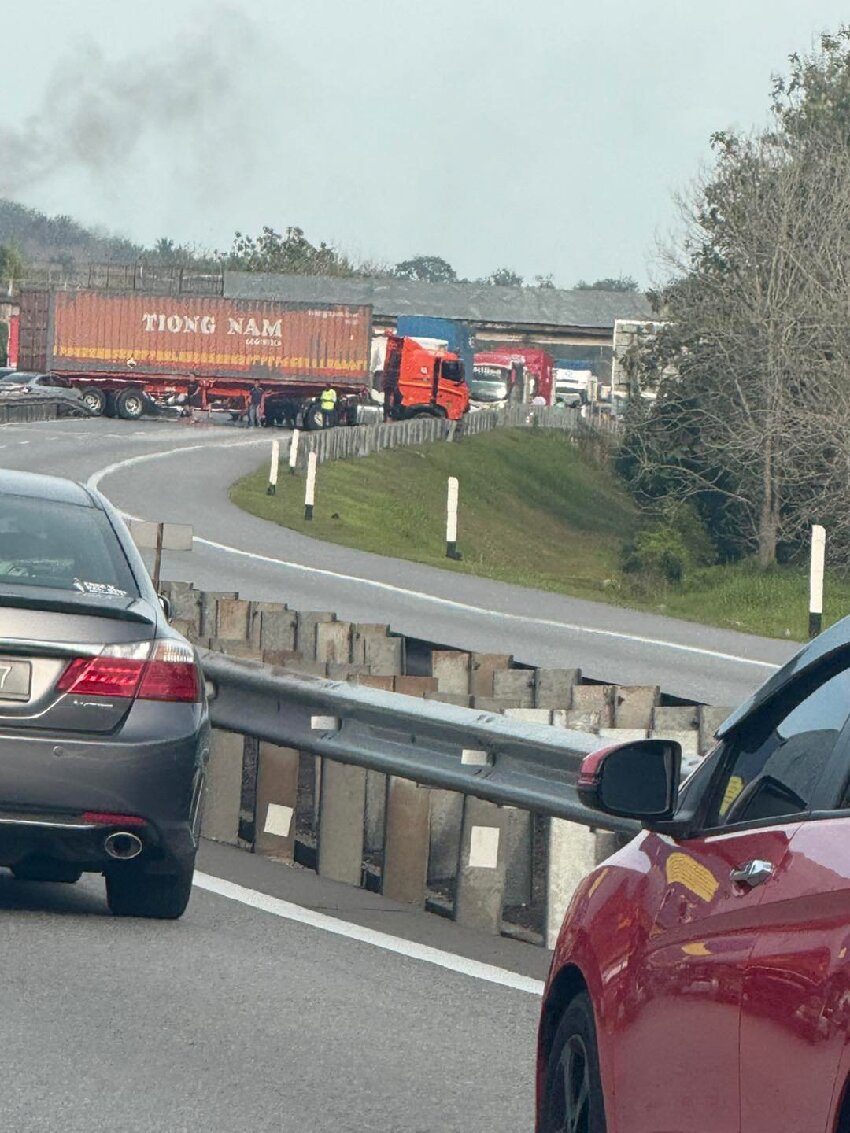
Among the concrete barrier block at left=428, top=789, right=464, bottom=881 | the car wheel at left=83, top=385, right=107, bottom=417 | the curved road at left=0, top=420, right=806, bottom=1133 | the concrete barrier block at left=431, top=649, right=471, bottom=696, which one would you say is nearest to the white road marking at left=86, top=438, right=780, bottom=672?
the concrete barrier block at left=431, top=649, right=471, bottom=696

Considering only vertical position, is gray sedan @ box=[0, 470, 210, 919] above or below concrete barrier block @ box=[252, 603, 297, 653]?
above

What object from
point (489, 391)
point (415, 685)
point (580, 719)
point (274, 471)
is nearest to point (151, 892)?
point (580, 719)

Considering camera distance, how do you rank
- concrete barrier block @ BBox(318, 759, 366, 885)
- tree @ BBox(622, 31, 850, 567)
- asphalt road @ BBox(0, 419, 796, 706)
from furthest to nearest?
tree @ BBox(622, 31, 850, 567), asphalt road @ BBox(0, 419, 796, 706), concrete barrier block @ BBox(318, 759, 366, 885)

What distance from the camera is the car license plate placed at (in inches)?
297

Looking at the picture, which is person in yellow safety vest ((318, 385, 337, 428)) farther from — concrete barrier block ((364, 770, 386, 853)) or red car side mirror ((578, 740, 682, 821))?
red car side mirror ((578, 740, 682, 821))

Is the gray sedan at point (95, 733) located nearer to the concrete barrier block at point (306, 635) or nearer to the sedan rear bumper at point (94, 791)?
the sedan rear bumper at point (94, 791)

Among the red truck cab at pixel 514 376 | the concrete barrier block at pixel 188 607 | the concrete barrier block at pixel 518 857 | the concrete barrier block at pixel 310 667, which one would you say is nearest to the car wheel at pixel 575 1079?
the concrete barrier block at pixel 518 857

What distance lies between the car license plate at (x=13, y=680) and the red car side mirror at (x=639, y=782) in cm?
375

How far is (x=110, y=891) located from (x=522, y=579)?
2266cm

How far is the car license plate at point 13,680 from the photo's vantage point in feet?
24.7

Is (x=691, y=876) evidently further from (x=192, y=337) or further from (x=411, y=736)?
(x=192, y=337)

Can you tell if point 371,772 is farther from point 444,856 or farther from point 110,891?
point 110,891

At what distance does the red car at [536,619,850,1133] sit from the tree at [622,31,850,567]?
145 ft

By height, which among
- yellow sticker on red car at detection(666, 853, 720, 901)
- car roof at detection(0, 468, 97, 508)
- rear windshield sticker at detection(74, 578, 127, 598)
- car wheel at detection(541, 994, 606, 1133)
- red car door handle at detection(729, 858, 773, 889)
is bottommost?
car wheel at detection(541, 994, 606, 1133)
